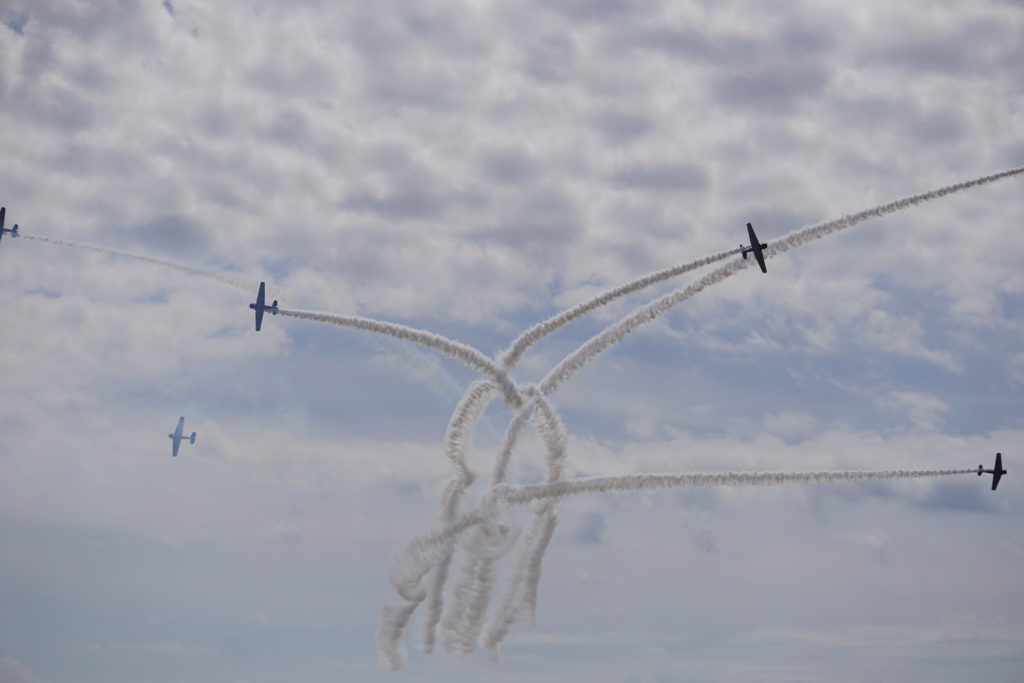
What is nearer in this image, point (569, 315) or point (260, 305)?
point (569, 315)

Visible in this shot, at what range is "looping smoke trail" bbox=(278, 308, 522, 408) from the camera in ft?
371

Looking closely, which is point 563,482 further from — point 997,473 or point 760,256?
point 997,473

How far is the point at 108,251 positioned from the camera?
146 metres

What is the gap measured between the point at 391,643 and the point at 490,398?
3521cm

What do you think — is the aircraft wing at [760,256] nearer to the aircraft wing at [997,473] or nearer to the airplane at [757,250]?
the airplane at [757,250]

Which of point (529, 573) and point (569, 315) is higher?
point (569, 315)

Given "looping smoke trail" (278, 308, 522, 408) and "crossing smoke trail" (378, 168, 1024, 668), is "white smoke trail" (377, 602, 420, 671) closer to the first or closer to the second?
"crossing smoke trail" (378, 168, 1024, 668)

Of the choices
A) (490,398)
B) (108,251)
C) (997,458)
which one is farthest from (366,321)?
(997,458)

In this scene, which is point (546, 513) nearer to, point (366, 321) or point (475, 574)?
point (475, 574)

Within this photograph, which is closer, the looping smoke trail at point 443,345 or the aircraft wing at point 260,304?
the looping smoke trail at point 443,345

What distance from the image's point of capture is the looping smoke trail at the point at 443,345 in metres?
113

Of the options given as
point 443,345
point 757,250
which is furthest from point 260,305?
point 757,250

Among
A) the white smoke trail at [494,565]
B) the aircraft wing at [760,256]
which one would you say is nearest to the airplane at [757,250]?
the aircraft wing at [760,256]

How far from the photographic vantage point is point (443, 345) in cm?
11681
